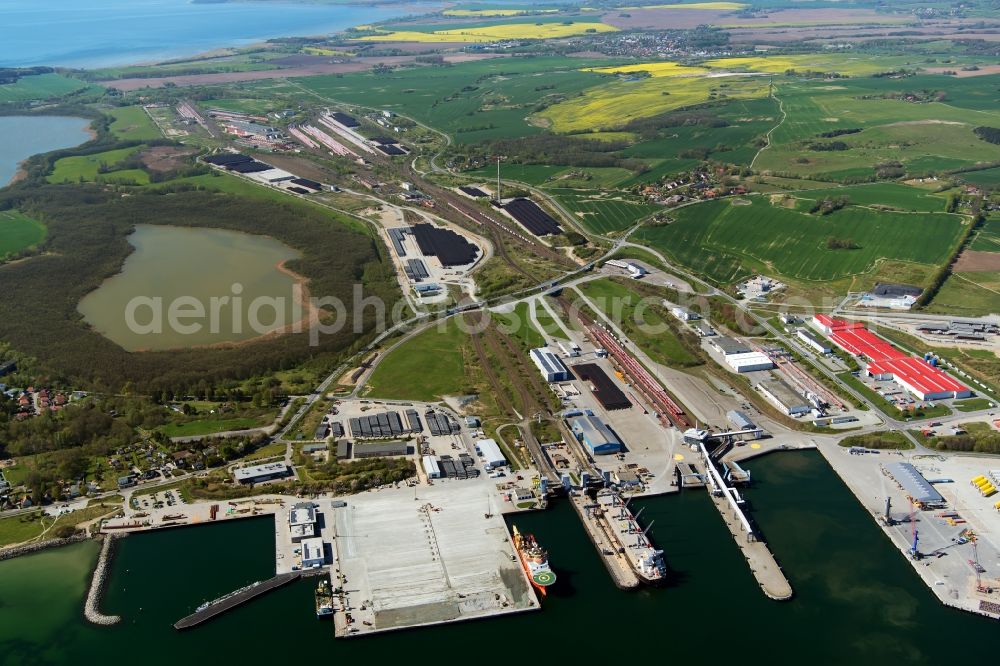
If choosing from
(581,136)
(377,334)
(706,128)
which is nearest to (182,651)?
(377,334)

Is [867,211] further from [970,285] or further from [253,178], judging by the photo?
[253,178]

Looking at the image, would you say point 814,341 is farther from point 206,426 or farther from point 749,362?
point 206,426

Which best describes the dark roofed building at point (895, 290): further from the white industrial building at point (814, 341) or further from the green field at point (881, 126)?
→ the green field at point (881, 126)

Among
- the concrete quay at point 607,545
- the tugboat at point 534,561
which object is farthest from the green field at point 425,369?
the tugboat at point 534,561

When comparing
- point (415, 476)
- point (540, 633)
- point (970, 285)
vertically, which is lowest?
point (540, 633)

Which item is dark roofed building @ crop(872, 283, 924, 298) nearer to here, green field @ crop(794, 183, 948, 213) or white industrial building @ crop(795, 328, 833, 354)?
white industrial building @ crop(795, 328, 833, 354)

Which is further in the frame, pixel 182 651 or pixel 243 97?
pixel 243 97
